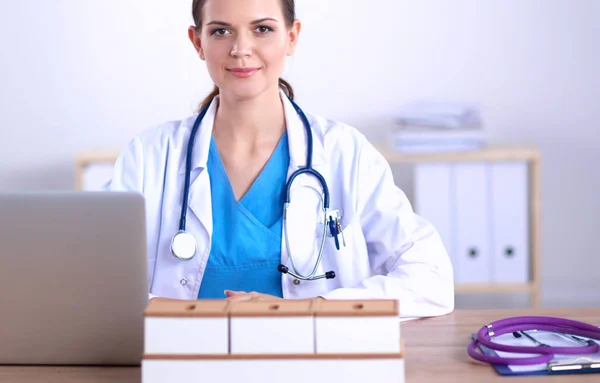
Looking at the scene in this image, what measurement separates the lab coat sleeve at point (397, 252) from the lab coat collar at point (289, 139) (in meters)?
0.11

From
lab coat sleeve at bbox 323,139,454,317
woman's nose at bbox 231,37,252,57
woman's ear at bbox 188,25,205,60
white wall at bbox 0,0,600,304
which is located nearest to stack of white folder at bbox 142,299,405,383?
lab coat sleeve at bbox 323,139,454,317

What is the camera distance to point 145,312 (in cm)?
119

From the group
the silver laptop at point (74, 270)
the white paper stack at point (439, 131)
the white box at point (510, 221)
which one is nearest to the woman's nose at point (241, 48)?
the silver laptop at point (74, 270)

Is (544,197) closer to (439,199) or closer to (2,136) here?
(439,199)

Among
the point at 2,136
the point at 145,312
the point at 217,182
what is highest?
the point at 2,136

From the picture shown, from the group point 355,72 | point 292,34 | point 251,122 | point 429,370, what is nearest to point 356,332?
point 429,370

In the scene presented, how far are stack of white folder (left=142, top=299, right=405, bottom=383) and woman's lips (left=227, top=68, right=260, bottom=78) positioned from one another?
2.83 ft

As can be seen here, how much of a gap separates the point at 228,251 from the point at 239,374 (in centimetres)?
76

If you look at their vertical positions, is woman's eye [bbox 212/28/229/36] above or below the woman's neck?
above

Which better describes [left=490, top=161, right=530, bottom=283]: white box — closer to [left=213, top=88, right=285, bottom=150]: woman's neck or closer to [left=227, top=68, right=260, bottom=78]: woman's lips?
[left=213, top=88, right=285, bottom=150]: woman's neck

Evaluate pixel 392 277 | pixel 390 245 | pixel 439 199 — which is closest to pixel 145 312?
pixel 392 277

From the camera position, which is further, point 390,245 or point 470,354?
point 390,245

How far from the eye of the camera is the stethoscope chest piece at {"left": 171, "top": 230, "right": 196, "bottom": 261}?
73.1 inches

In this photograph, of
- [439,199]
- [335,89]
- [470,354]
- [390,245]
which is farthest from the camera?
[335,89]
